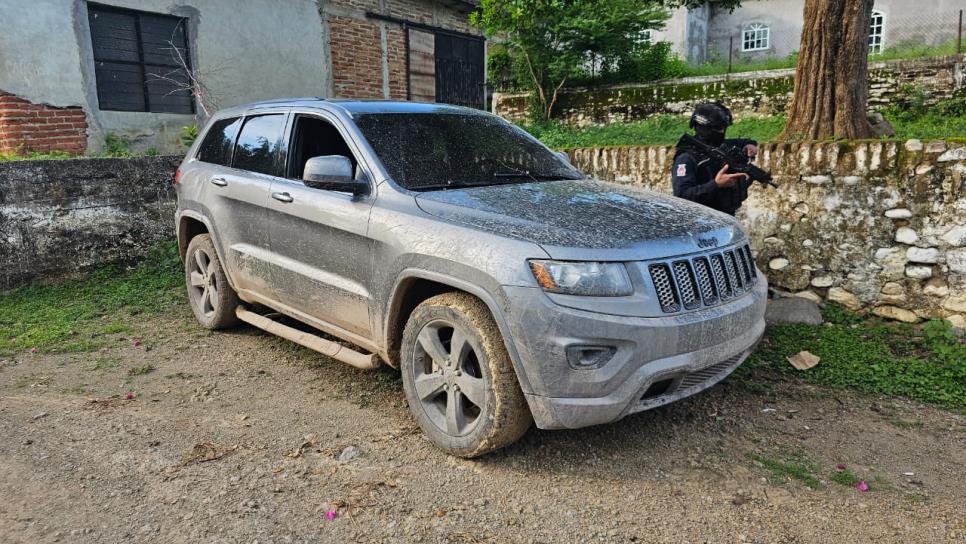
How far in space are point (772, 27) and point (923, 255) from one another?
19.8 metres

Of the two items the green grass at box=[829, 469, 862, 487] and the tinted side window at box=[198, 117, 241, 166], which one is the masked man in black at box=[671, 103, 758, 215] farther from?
the tinted side window at box=[198, 117, 241, 166]

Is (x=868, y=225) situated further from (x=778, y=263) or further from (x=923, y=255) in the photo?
(x=778, y=263)

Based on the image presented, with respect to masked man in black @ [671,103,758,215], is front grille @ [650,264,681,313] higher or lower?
lower

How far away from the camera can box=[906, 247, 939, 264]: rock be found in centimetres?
484

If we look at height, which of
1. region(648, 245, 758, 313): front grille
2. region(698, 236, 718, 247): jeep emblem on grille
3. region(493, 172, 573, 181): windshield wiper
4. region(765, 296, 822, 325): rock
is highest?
region(493, 172, 573, 181): windshield wiper

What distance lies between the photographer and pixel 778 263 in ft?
18.3

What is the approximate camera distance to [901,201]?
496 cm

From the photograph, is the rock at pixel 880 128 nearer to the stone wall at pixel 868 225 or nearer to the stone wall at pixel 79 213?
the stone wall at pixel 868 225

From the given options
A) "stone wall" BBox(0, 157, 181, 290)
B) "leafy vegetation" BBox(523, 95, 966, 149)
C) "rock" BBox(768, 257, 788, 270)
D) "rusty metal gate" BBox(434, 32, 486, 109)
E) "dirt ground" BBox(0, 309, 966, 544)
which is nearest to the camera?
"dirt ground" BBox(0, 309, 966, 544)

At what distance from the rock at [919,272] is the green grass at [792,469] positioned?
236cm

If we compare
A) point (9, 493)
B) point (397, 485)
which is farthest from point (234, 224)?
point (397, 485)

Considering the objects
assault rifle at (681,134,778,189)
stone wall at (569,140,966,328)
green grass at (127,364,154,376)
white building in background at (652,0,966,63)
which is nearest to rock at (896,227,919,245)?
stone wall at (569,140,966,328)

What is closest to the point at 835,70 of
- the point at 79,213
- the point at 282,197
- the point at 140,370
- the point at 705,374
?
the point at 705,374

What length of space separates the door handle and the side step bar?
2.84 feet
